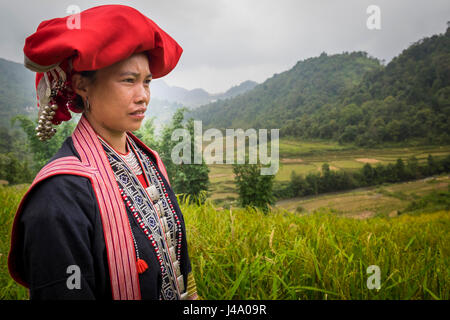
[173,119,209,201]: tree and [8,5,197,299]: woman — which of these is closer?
[8,5,197,299]: woman

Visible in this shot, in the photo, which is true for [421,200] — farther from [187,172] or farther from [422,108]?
[187,172]

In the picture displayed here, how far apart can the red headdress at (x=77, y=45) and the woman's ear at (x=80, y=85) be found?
1.2 inches

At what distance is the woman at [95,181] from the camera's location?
2.63 feet

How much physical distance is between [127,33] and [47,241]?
77cm

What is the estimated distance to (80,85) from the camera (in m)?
1.05

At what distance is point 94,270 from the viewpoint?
904mm

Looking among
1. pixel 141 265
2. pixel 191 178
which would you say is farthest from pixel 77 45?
pixel 191 178

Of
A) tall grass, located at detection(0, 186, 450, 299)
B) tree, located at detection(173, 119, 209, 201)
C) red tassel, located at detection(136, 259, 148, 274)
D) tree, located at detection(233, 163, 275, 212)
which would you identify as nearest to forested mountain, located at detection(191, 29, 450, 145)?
tree, located at detection(233, 163, 275, 212)

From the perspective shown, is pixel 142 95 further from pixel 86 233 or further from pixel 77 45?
pixel 86 233

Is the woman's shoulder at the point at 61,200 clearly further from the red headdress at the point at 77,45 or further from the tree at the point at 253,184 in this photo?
the tree at the point at 253,184

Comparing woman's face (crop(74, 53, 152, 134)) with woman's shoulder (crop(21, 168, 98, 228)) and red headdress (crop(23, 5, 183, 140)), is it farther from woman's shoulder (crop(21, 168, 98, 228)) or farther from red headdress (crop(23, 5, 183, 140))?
woman's shoulder (crop(21, 168, 98, 228))

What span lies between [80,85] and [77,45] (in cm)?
22

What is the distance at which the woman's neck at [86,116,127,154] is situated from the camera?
111cm

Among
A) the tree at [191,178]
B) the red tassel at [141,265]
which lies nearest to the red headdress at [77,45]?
the red tassel at [141,265]
